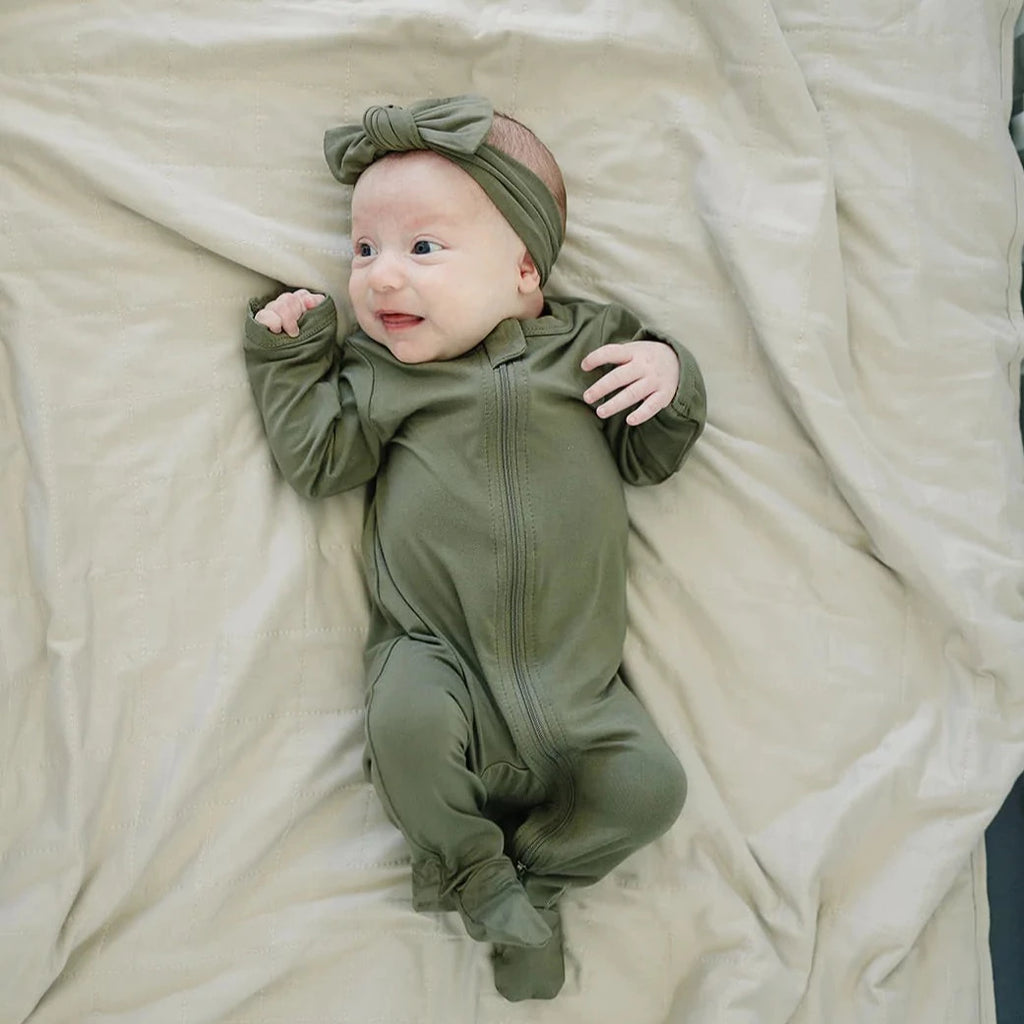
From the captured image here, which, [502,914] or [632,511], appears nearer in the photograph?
[502,914]

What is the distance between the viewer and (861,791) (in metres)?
1.18


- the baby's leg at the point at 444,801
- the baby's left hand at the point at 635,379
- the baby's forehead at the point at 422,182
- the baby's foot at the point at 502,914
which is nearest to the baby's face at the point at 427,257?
the baby's forehead at the point at 422,182

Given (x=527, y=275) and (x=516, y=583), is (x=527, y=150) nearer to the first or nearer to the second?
(x=527, y=275)

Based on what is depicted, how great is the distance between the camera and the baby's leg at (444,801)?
1.06m

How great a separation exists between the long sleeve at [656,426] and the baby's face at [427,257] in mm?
130

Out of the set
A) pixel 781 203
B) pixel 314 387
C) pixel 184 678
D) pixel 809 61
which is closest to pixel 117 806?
pixel 184 678

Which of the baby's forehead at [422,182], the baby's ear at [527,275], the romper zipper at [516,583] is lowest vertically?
the romper zipper at [516,583]

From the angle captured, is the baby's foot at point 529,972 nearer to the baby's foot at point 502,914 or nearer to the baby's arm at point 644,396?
the baby's foot at point 502,914

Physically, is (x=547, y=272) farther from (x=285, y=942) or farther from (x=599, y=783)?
(x=285, y=942)

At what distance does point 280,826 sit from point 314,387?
1.36 ft

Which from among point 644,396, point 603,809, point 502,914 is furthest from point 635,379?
point 502,914

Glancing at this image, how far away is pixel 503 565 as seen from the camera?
3.72 feet

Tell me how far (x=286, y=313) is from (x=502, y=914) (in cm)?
59

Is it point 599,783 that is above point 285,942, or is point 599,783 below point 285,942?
above
